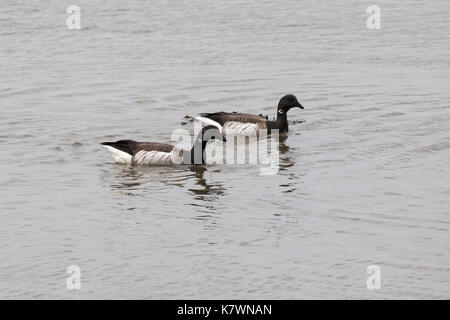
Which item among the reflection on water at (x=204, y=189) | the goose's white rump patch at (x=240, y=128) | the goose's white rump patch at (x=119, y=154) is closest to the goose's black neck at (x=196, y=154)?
the reflection on water at (x=204, y=189)

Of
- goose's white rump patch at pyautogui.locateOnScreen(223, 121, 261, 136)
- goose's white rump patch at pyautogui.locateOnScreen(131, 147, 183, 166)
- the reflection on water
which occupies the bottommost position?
the reflection on water

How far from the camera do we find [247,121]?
1961 centimetres

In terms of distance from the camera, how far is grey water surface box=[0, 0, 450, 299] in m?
10.6

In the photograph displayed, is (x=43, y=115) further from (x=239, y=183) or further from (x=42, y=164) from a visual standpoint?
(x=239, y=183)

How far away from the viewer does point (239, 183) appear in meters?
14.9

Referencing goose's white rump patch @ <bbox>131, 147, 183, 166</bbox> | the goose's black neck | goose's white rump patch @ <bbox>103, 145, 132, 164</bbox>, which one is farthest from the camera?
the goose's black neck

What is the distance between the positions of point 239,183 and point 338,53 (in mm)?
12252

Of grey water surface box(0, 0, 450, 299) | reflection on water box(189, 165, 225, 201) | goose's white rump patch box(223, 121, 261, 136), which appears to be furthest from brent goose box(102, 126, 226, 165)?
goose's white rump patch box(223, 121, 261, 136)

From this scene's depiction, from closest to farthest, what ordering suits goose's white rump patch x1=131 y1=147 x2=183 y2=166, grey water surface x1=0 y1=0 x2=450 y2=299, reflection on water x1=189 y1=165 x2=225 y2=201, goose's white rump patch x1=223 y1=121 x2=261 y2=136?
grey water surface x1=0 y1=0 x2=450 y2=299, reflection on water x1=189 y1=165 x2=225 y2=201, goose's white rump patch x1=131 y1=147 x2=183 y2=166, goose's white rump patch x1=223 y1=121 x2=261 y2=136

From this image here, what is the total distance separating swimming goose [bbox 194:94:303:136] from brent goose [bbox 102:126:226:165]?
7.67ft

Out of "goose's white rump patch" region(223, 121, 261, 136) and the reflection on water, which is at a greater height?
"goose's white rump patch" region(223, 121, 261, 136)

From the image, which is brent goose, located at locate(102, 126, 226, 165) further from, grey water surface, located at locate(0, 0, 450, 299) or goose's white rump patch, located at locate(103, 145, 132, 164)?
grey water surface, located at locate(0, 0, 450, 299)

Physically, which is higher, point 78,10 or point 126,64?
point 78,10

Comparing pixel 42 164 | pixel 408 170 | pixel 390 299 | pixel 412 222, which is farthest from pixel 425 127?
pixel 390 299
